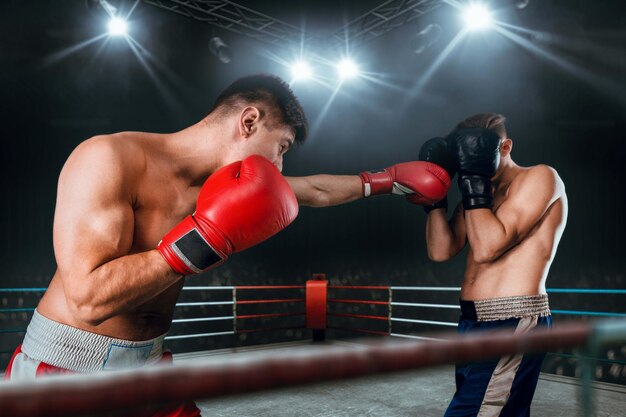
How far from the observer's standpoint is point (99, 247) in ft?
2.93

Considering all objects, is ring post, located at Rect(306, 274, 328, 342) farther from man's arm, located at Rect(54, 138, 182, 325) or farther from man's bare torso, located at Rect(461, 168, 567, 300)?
man's arm, located at Rect(54, 138, 182, 325)

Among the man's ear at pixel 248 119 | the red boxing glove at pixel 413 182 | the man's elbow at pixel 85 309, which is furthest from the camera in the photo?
the red boxing glove at pixel 413 182

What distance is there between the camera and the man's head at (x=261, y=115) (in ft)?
4.11

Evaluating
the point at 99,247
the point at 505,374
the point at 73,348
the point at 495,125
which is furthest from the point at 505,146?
the point at 73,348

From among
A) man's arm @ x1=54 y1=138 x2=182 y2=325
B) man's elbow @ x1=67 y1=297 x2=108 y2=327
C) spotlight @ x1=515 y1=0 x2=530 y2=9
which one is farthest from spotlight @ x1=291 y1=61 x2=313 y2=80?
man's elbow @ x1=67 y1=297 x2=108 y2=327

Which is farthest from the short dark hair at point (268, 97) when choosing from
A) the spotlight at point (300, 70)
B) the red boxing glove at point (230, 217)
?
the spotlight at point (300, 70)

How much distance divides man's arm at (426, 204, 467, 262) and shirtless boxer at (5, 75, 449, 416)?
756 millimetres

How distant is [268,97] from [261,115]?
6 cm

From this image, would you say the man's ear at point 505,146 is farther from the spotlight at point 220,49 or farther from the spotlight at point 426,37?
the spotlight at point 220,49

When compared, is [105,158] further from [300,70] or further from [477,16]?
[300,70]

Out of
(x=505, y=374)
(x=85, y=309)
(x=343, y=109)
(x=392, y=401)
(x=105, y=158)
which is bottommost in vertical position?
(x=392, y=401)

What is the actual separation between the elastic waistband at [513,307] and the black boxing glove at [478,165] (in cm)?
33

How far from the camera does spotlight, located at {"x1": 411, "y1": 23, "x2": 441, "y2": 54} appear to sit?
16.4ft

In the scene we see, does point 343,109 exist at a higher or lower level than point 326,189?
higher
